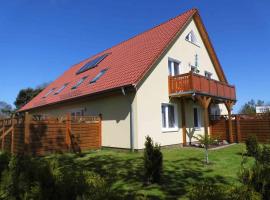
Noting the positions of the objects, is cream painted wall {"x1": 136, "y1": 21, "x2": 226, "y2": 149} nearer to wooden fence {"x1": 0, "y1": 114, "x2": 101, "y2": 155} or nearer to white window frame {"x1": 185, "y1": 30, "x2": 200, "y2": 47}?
white window frame {"x1": 185, "y1": 30, "x2": 200, "y2": 47}

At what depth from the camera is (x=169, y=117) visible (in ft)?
52.0

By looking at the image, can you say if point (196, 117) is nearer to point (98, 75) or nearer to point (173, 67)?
point (173, 67)

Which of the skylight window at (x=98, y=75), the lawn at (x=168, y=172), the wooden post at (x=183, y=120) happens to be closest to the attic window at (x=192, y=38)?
the wooden post at (x=183, y=120)

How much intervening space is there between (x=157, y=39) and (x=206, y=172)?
10.7 metres

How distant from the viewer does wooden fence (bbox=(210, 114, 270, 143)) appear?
1719 centimetres

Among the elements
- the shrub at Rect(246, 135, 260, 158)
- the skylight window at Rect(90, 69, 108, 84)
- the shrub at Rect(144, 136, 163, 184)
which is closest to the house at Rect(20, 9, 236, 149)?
the skylight window at Rect(90, 69, 108, 84)

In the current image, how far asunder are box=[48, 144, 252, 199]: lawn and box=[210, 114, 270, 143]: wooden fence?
6.30 metres

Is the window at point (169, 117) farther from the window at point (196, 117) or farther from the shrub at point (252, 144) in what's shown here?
the shrub at point (252, 144)

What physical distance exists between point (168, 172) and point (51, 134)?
23.9ft

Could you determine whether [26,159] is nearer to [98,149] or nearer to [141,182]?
[141,182]

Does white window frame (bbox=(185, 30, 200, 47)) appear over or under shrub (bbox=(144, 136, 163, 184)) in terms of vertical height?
over

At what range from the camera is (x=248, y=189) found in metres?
3.65

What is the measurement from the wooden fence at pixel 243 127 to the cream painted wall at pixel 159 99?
5.86 ft

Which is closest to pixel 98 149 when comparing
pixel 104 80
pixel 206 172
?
pixel 104 80
